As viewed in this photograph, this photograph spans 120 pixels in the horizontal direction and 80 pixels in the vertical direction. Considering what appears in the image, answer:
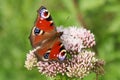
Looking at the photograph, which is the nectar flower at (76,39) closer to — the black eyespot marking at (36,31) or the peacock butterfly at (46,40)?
the peacock butterfly at (46,40)

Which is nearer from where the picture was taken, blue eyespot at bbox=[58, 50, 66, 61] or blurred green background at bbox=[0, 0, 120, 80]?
blue eyespot at bbox=[58, 50, 66, 61]

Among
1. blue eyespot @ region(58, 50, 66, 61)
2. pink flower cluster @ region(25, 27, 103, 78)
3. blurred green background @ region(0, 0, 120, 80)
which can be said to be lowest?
blue eyespot @ region(58, 50, 66, 61)

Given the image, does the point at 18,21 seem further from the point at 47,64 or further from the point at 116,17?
the point at 47,64

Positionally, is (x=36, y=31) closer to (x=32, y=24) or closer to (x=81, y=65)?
(x=81, y=65)

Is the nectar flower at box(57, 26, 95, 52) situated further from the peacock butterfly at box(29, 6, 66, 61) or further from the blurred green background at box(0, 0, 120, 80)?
the blurred green background at box(0, 0, 120, 80)

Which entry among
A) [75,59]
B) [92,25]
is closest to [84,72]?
[75,59]

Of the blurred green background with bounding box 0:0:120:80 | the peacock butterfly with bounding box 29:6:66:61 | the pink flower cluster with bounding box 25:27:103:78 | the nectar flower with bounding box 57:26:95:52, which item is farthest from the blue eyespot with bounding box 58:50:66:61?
the blurred green background with bounding box 0:0:120:80

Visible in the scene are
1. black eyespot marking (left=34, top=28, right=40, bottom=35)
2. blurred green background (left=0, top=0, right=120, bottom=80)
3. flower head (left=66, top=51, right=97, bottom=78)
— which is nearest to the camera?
flower head (left=66, top=51, right=97, bottom=78)
